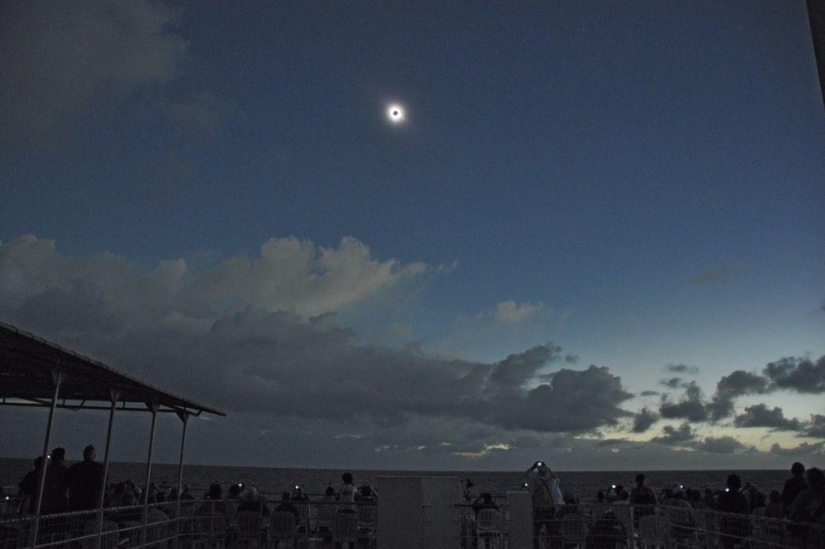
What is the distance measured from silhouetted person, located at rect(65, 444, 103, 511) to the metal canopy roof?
3.85 ft

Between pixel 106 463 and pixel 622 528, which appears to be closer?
pixel 106 463

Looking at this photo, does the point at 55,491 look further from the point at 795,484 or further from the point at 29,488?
the point at 795,484

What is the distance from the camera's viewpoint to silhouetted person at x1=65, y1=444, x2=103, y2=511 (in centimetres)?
982

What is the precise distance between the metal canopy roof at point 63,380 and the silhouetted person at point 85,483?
1173 mm

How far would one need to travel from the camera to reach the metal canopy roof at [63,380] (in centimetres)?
767

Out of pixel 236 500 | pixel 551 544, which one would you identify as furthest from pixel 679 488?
pixel 236 500

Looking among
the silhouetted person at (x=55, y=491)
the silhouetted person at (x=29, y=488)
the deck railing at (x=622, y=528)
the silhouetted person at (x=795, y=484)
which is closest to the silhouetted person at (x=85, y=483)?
the silhouetted person at (x=55, y=491)

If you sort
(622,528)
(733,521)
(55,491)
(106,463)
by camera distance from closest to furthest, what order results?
(733,521) < (55,491) < (106,463) < (622,528)

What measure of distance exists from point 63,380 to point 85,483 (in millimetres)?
1514

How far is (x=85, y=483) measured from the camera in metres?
9.86

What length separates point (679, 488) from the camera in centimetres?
1656

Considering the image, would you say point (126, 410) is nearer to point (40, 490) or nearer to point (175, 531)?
point (175, 531)

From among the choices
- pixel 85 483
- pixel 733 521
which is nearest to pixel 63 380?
pixel 85 483

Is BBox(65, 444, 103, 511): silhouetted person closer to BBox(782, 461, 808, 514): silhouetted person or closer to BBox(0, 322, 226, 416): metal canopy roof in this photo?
BBox(0, 322, 226, 416): metal canopy roof
